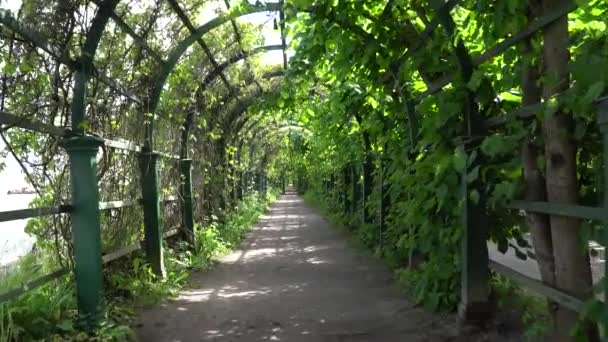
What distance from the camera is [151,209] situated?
6676 mm

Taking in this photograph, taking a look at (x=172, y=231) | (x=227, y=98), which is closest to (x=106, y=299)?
(x=172, y=231)

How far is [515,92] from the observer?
12.4ft

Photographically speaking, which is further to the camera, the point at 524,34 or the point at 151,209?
the point at 151,209

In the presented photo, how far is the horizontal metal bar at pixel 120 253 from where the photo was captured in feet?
17.0

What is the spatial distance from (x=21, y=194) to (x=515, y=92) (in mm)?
Answer: 4146

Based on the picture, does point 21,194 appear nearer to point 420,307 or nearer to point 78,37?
point 78,37

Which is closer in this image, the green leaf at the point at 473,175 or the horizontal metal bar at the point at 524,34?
the horizontal metal bar at the point at 524,34

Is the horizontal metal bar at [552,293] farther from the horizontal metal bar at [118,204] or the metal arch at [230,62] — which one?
the metal arch at [230,62]

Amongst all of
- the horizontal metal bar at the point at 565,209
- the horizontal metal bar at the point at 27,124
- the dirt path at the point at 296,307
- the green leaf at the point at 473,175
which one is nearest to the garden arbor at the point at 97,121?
the horizontal metal bar at the point at 27,124

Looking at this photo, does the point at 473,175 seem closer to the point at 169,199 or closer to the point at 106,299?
the point at 106,299

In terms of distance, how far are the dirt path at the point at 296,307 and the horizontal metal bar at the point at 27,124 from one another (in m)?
1.81

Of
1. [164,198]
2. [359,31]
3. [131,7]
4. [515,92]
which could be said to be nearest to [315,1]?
[359,31]

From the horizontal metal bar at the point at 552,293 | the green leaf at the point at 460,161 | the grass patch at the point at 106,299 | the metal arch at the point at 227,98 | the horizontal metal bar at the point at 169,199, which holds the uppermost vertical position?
the metal arch at the point at 227,98

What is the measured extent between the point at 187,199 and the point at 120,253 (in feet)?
11.7
